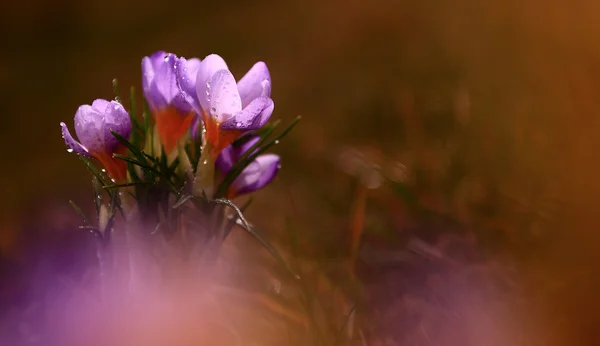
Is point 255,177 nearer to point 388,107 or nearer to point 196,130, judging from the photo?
point 196,130

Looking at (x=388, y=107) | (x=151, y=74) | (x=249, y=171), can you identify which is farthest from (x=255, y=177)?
(x=388, y=107)

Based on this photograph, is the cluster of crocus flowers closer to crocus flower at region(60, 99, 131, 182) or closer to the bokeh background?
crocus flower at region(60, 99, 131, 182)

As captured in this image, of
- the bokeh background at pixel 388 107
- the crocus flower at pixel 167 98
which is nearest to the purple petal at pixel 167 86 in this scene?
the crocus flower at pixel 167 98

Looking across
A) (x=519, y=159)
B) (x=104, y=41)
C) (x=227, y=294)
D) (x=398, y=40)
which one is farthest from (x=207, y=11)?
(x=227, y=294)

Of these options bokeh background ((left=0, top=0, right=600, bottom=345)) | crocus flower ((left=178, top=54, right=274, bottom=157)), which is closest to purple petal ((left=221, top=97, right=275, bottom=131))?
crocus flower ((left=178, top=54, right=274, bottom=157))

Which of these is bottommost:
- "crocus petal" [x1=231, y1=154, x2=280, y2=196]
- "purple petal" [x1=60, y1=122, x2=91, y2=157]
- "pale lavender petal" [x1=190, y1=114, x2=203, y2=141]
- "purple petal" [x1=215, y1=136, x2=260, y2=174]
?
"crocus petal" [x1=231, y1=154, x2=280, y2=196]

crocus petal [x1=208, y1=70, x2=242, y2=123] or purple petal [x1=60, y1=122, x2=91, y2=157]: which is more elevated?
crocus petal [x1=208, y1=70, x2=242, y2=123]
